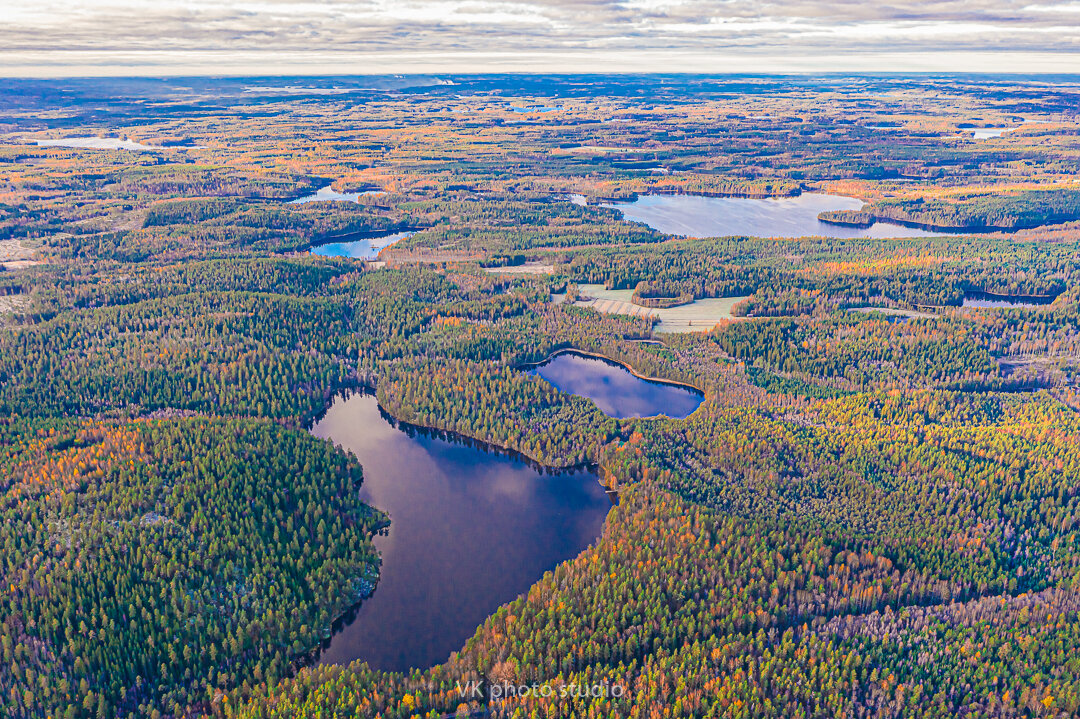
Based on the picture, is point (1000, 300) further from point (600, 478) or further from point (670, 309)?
point (600, 478)

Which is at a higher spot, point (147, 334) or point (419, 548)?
point (147, 334)

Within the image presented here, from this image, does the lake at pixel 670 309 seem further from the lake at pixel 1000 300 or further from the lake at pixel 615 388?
the lake at pixel 1000 300

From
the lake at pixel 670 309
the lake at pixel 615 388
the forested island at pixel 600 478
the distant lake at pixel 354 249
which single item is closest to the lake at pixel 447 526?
the forested island at pixel 600 478

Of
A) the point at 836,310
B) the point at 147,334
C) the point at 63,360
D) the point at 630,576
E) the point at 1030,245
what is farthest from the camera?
the point at 1030,245

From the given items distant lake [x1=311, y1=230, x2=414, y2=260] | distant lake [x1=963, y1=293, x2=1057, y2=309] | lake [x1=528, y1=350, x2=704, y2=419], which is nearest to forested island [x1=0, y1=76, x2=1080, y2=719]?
distant lake [x1=963, y1=293, x2=1057, y2=309]

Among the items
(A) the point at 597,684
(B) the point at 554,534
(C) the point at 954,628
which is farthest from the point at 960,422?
(A) the point at 597,684

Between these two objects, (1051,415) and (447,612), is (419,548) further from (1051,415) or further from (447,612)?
(1051,415)

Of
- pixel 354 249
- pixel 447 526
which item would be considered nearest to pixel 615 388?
pixel 447 526
